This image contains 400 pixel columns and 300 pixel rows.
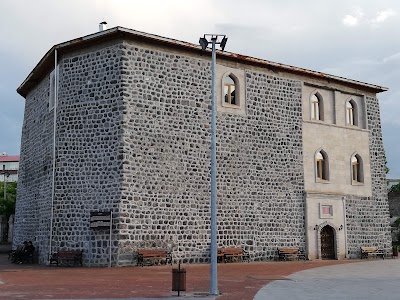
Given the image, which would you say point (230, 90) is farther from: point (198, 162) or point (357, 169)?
point (357, 169)

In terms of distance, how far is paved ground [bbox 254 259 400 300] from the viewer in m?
10.3

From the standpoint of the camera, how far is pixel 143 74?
19375 millimetres

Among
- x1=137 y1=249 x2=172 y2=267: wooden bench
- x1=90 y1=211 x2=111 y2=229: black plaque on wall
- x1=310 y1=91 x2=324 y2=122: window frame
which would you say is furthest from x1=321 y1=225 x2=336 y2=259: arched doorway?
x1=90 y1=211 x2=111 y2=229: black plaque on wall

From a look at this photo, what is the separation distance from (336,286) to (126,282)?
5.36 metres

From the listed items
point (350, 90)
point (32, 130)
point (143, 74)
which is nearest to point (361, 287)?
point (143, 74)

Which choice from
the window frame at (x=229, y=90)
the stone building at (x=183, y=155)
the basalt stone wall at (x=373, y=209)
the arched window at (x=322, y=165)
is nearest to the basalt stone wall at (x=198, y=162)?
the stone building at (x=183, y=155)

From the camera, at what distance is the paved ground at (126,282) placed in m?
10.5

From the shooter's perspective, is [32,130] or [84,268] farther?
[32,130]

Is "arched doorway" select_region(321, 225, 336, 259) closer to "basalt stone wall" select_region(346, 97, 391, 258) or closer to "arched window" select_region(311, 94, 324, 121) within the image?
"basalt stone wall" select_region(346, 97, 391, 258)

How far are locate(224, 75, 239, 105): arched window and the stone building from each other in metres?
0.06

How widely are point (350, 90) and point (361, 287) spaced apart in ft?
49.2

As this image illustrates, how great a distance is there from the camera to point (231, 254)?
65.1 feet

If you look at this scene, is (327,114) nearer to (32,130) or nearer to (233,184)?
(233,184)

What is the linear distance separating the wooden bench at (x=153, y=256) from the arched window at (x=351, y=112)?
39.8ft
